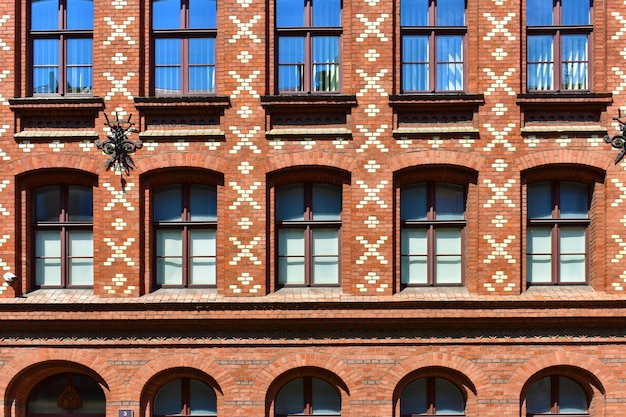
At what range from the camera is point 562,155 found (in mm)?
13383

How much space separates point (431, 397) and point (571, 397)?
2.87 metres

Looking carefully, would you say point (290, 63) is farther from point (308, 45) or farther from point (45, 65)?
point (45, 65)

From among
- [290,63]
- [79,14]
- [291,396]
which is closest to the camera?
[291,396]

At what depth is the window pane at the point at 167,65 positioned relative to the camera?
46.1 ft

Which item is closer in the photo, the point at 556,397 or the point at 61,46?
the point at 556,397

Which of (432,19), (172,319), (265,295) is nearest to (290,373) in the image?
(265,295)

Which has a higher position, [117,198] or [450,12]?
[450,12]

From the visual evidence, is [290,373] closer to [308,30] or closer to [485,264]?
[485,264]

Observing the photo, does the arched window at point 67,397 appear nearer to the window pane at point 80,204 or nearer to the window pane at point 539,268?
the window pane at point 80,204

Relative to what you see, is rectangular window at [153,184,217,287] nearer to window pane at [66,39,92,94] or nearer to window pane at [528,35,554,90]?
window pane at [66,39,92,94]

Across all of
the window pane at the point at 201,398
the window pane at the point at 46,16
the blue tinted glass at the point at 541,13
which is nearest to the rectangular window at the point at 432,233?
the blue tinted glass at the point at 541,13

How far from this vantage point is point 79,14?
14.1 metres

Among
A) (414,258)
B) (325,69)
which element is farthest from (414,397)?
(325,69)

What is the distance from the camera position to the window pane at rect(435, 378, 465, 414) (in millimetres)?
13594
